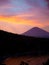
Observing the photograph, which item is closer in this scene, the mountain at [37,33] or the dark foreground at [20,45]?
the dark foreground at [20,45]

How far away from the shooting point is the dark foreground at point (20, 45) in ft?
→ 15.2

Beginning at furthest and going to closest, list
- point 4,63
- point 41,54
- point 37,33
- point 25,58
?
1. point 37,33
2. point 41,54
3. point 25,58
4. point 4,63

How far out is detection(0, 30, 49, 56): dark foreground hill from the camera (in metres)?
4.67

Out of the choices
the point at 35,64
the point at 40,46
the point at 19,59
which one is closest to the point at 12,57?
the point at 19,59

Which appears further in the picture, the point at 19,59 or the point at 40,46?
the point at 40,46

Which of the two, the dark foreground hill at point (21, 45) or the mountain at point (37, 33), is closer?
the dark foreground hill at point (21, 45)

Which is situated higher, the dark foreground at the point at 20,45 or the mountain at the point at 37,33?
the mountain at the point at 37,33

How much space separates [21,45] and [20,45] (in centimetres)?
2

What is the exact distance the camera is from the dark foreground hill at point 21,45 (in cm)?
467

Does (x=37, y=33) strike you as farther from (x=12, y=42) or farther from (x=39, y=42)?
(x=12, y=42)

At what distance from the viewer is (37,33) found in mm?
5379

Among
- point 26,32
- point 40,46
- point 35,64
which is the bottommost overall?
point 35,64

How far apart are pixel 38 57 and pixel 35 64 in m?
0.23

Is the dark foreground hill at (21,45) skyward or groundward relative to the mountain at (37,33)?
groundward
